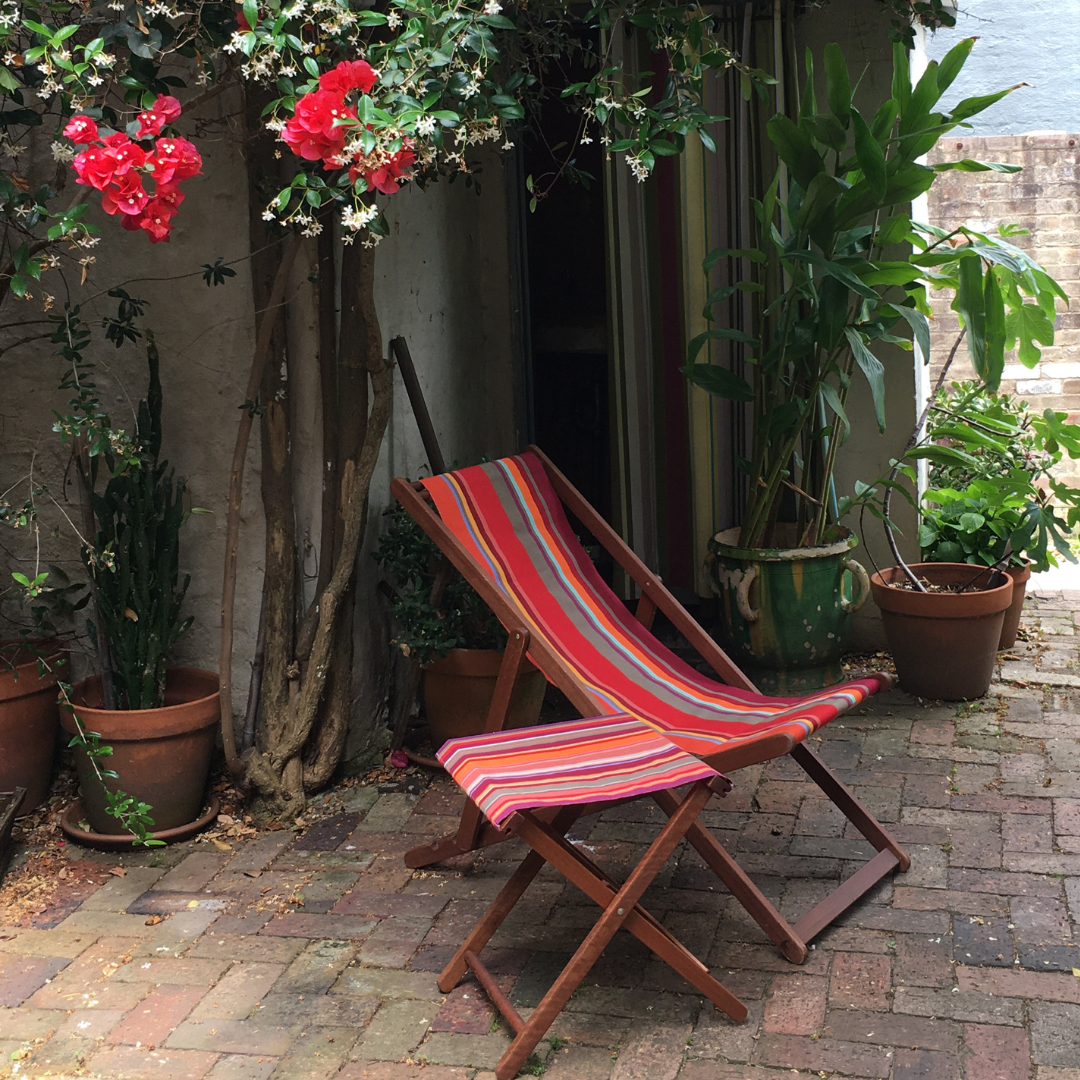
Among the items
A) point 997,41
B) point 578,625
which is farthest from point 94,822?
point 997,41

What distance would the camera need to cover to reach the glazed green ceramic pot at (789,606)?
4.03 m

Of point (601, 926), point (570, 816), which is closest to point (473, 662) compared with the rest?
point (570, 816)

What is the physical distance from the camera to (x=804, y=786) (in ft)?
11.4

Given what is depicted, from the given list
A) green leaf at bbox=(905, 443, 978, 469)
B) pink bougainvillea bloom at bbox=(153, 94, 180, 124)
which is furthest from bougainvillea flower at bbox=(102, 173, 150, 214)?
green leaf at bbox=(905, 443, 978, 469)

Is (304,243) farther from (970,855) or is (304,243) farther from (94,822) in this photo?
(970,855)

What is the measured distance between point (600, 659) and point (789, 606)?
123 centimetres

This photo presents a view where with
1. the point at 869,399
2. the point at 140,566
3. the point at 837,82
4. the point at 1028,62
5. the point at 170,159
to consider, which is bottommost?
the point at 140,566

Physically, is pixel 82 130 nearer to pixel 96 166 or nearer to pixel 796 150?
pixel 96 166

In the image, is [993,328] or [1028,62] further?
[1028,62]

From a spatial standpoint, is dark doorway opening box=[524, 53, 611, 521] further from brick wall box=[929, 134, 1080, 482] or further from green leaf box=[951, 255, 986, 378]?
brick wall box=[929, 134, 1080, 482]

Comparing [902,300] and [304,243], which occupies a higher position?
[304,243]

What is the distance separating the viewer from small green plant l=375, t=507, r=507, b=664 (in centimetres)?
353

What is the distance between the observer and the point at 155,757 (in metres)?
3.23

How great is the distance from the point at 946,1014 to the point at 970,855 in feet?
2.34
